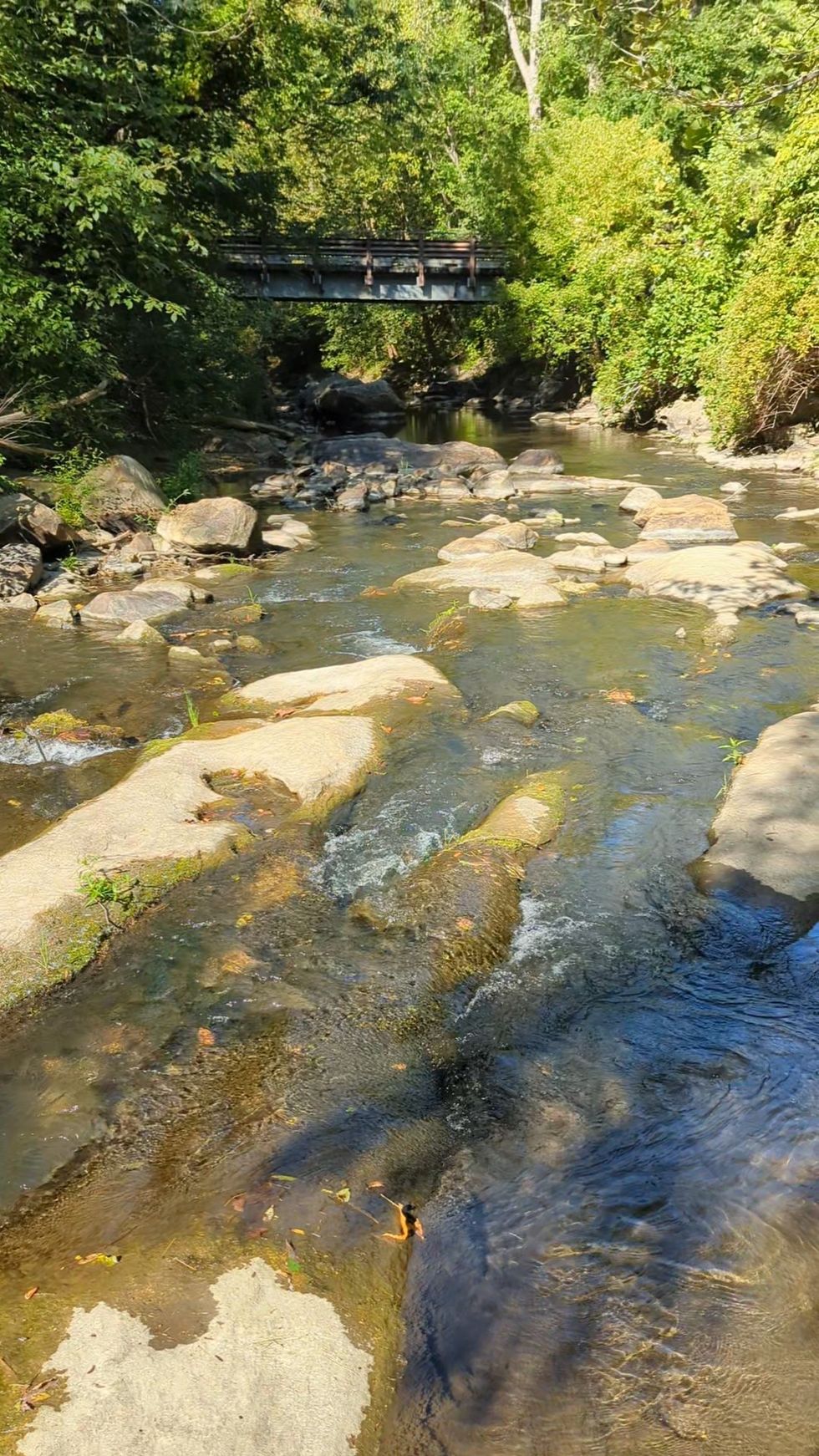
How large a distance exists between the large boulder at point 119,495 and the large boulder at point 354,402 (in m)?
16.0

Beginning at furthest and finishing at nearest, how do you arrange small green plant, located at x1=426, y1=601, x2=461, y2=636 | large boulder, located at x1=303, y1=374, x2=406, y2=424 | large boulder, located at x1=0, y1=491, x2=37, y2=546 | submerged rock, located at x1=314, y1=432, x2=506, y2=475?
large boulder, located at x1=303, y1=374, x2=406, y2=424, submerged rock, located at x1=314, y1=432, x2=506, y2=475, large boulder, located at x1=0, y1=491, x2=37, y2=546, small green plant, located at x1=426, y1=601, x2=461, y2=636

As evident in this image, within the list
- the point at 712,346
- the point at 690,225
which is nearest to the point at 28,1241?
the point at 712,346

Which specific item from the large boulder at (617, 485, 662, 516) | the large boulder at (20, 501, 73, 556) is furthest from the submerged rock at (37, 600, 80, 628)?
the large boulder at (617, 485, 662, 516)

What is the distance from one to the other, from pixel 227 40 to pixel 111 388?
560cm

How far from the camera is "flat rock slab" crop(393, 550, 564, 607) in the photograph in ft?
33.6

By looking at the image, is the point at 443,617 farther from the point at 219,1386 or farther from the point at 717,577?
the point at 219,1386

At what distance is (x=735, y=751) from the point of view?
20.7 ft

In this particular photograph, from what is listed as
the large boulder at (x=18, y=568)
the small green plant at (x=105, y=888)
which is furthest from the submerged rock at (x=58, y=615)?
the small green plant at (x=105, y=888)

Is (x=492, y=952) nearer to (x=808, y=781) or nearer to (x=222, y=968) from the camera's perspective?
(x=222, y=968)

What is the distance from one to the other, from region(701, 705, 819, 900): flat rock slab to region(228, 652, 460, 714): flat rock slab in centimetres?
257

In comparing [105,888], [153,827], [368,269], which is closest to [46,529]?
[153,827]

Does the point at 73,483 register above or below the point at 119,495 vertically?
above

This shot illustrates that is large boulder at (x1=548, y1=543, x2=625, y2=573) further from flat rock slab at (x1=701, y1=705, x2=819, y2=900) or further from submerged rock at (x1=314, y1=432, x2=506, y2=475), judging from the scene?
submerged rock at (x1=314, y1=432, x2=506, y2=475)

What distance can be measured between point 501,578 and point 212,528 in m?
4.04
